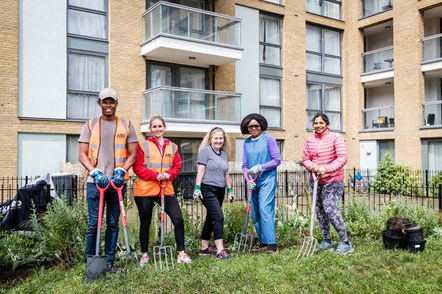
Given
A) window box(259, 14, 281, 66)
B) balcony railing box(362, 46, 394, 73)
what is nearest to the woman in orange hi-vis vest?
window box(259, 14, 281, 66)

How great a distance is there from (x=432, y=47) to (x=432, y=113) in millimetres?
3286

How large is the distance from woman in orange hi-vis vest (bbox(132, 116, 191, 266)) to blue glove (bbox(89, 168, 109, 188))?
2.26 ft

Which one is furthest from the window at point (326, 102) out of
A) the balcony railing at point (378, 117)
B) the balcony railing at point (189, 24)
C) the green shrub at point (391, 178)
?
the balcony railing at point (189, 24)

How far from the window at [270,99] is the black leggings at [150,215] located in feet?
47.4

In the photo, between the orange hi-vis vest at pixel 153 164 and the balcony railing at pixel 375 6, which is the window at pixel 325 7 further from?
the orange hi-vis vest at pixel 153 164

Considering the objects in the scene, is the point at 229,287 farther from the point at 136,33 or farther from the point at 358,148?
the point at 358,148

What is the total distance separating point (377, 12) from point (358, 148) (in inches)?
293

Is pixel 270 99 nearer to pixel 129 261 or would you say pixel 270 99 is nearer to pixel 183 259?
pixel 183 259

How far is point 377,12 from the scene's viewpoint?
2175 cm

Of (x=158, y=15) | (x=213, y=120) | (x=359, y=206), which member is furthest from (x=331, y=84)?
(x=359, y=206)

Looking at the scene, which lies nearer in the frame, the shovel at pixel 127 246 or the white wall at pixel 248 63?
the shovel at pixel 127 246

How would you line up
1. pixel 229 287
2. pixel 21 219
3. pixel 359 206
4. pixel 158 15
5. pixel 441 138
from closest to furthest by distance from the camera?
pixel 229 287, pixel 21 219, pixel 359 206, pixel 158 15, pixel 441 138

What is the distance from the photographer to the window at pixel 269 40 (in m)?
19.8

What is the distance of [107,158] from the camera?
5074 millimetres
